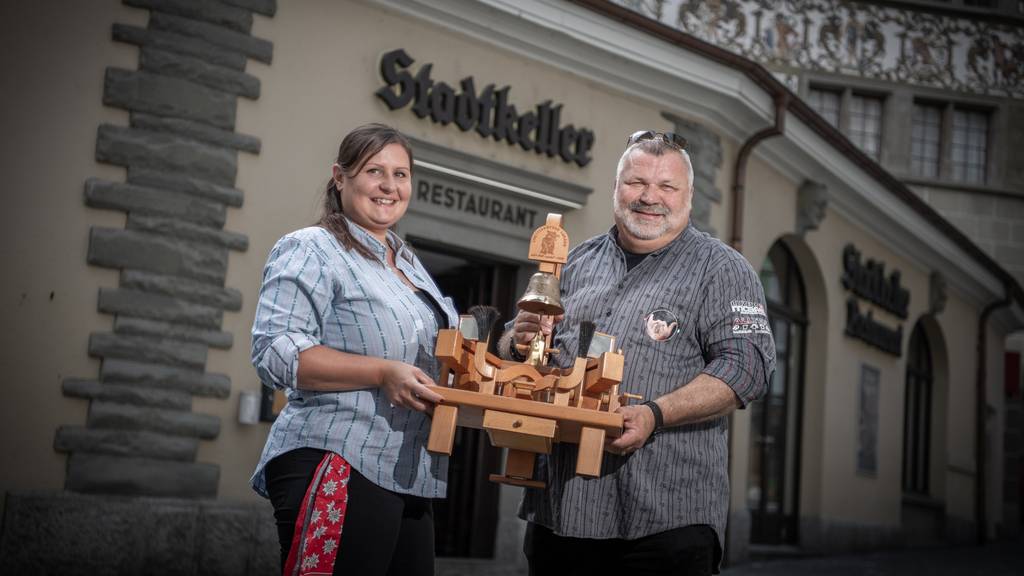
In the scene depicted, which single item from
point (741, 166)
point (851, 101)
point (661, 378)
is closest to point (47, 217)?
point (661, 378)

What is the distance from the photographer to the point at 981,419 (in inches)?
784

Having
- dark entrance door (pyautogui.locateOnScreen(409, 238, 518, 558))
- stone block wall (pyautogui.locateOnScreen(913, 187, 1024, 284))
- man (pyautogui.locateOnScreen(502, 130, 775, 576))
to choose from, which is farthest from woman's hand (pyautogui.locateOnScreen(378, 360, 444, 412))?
stone block wall (pyautogui.locateOnScreen(913, 187, 1024, 284))

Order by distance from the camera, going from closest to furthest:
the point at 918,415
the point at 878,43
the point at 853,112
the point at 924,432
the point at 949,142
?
1. the point at 918,415
2. the point at 924,432
3. the point at 878,43
4. the point at 853,112
5. the point at 949,142

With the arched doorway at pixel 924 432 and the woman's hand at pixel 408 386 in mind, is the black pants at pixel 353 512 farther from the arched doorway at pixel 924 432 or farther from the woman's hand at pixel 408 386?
the arched doorway at pixel 924 432

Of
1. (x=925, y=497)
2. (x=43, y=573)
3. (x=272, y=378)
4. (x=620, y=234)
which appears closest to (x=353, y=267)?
(x=272, y=378)

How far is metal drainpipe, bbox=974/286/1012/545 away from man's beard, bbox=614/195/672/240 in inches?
710

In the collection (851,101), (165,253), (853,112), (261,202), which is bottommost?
(165,253)

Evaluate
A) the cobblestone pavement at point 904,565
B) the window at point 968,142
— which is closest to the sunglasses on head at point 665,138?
the cobblestone pavement at point 904,565

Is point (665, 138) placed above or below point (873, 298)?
below

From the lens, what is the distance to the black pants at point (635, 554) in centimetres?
318

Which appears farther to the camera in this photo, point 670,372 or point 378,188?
point 670,372

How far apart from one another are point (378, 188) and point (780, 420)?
11.3 metres

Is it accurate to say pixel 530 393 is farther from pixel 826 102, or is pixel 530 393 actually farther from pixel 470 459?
pixel 826 102

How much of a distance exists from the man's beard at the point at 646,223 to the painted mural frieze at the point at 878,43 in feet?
55.0
